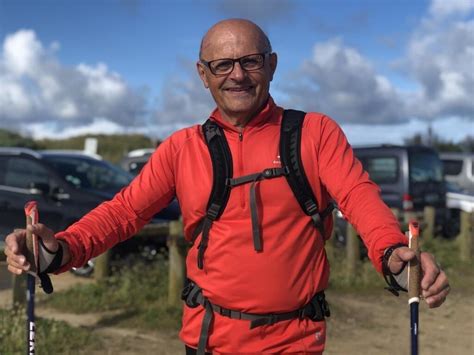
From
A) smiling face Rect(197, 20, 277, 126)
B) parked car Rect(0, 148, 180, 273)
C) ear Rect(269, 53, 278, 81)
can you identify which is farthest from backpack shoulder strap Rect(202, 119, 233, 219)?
parked car Rect(0, 148, 180, 273)

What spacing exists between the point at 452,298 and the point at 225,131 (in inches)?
248

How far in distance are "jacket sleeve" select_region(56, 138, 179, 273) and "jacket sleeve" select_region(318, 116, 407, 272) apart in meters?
0.62

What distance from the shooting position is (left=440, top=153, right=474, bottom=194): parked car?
55.2 ft

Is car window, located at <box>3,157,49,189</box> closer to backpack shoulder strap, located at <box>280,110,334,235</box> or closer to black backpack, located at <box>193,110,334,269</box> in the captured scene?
black backpack, located at <box>193,110,334,269</box>

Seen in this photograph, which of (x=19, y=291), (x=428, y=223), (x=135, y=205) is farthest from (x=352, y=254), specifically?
(x=135, y=205)

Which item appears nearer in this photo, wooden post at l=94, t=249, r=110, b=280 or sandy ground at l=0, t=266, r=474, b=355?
sandy ground at l=0, t=266, r=474, b=355

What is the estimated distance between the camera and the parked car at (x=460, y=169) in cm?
1682

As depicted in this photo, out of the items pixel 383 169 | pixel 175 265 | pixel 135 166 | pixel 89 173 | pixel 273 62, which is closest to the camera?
pixel 273 62

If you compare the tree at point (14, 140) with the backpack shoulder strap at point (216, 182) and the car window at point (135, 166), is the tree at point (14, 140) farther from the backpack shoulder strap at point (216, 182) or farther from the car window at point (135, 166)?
the backpack shoulder strap at point (216, 182)

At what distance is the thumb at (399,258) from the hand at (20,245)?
113 cm

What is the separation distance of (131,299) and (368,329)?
241cm

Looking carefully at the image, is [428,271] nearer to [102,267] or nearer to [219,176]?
[219,176]

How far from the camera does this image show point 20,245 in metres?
2.22

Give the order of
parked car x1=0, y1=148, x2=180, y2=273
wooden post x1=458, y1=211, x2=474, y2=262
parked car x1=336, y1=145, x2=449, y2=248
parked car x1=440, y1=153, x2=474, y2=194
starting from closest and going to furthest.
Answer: parked car x1=0, y1=148, x2=180, y2=273 → wooden post x1=458, y1=211, x2=474, y2=262 → parked car x1=336, y1=145, x2=449, y2=248 → parked car x1=440, y1=153, x2=474, y2=194
